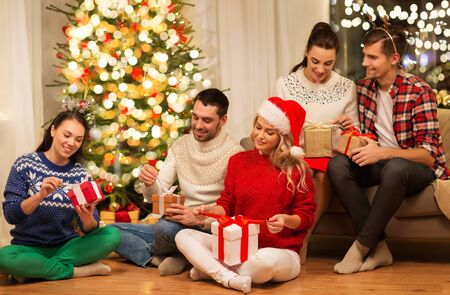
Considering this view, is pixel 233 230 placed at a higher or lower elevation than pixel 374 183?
lower

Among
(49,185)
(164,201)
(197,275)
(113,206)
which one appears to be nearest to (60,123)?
(49,185)

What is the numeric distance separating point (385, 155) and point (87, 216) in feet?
4.79

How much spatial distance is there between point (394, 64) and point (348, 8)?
1935 mm

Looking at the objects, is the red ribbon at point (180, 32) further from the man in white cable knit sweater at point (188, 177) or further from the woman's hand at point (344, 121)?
the woman's hand at point (344, 121)

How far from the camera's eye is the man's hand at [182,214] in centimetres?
338

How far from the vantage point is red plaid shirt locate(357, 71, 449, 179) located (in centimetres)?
359

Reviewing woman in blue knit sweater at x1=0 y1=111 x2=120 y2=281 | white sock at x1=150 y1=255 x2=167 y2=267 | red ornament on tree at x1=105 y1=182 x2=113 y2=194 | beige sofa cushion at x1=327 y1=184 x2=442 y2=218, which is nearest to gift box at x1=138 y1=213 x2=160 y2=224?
red ornament on tree at x1=105 y1=182 x2=113 y2=194

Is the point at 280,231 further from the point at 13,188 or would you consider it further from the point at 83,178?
the point at 13,188

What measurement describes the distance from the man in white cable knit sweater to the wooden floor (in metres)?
0.12

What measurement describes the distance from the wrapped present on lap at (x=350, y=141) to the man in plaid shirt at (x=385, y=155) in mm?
31

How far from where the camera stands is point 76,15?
4309 millimetres

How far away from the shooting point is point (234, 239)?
10.0ft

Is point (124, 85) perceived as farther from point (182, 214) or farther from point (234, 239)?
point (234, 239)

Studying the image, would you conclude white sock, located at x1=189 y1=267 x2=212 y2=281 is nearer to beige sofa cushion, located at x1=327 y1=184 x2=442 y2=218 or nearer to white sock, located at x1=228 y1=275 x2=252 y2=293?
white sock, located at x1=228 y1=275 x2=252 y2=293
